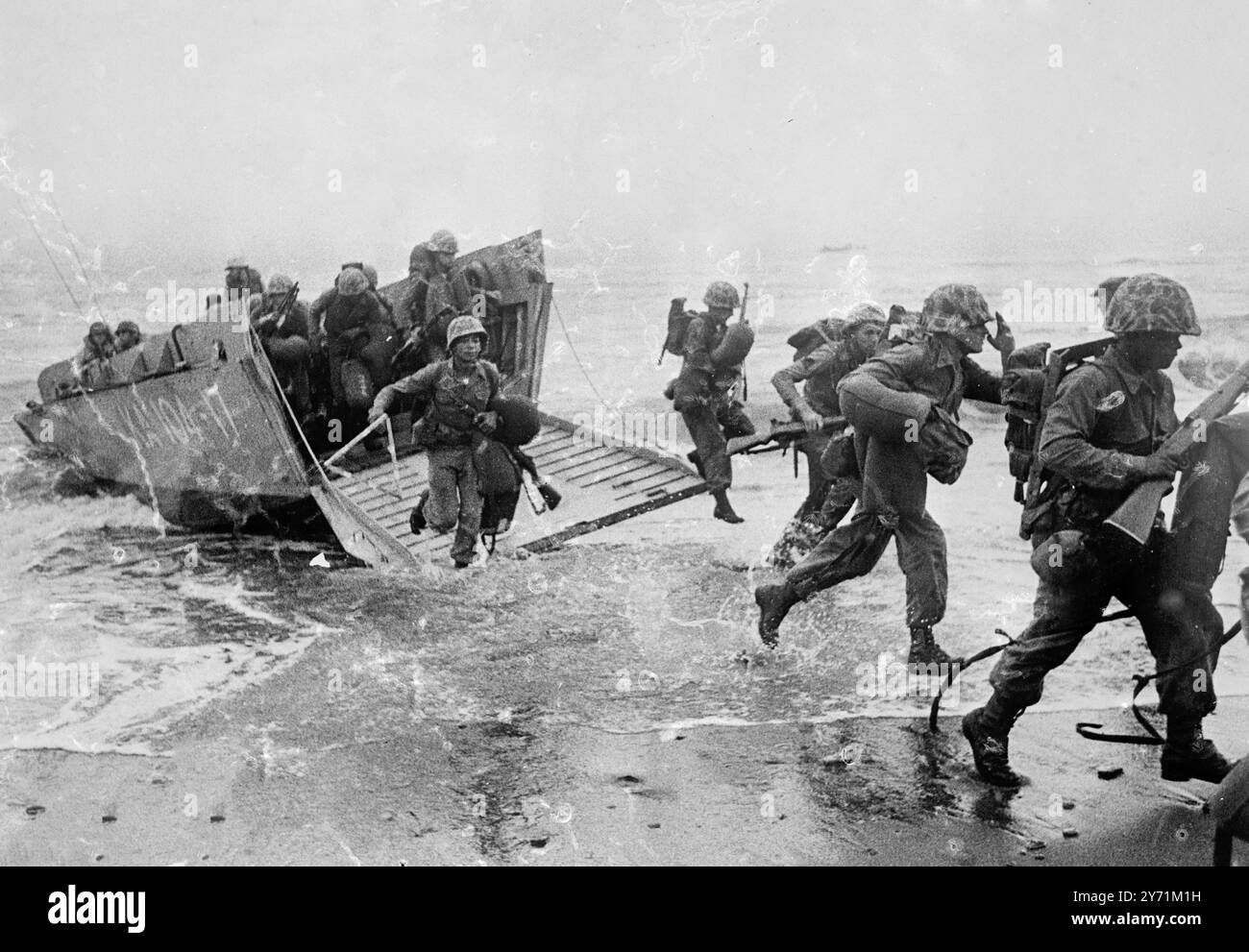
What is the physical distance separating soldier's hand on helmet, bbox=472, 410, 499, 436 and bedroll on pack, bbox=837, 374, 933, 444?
191cm

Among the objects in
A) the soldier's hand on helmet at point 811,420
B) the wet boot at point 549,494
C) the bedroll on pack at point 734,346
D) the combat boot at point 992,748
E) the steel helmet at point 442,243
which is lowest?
the combat boot at point 992,748

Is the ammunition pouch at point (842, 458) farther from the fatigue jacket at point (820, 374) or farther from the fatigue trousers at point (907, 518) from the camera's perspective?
the fatigue jacket at point (820, 374)

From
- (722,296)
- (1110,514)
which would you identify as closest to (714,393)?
(722,296)

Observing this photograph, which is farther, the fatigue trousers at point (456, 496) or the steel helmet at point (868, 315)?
the fatigue trousers at point (456, 496)

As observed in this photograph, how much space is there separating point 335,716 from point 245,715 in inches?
13.2

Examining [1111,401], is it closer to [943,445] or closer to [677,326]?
[943,445]

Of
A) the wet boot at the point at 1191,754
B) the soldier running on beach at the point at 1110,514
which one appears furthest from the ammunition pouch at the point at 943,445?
the wet boot at the point at 1191,754

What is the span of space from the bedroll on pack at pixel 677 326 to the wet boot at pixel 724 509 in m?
0.75

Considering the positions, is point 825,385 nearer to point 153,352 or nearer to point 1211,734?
point 1211,734

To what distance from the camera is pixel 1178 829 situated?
4230 mm

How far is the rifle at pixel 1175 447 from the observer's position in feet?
13.2

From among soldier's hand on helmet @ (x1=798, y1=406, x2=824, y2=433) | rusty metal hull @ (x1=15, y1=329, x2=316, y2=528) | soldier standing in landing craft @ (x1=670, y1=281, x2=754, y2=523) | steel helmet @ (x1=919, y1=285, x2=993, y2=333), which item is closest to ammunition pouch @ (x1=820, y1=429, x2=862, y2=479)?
soldier's hand on helmet @ (x1=798, y1=406, x2=824, y2=433)

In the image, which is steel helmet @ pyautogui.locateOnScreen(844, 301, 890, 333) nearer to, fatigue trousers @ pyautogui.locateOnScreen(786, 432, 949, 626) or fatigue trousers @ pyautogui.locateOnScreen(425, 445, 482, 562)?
fatigue trousers @ pyautogui.locateOnScreen(786, 432, 949, 626)
